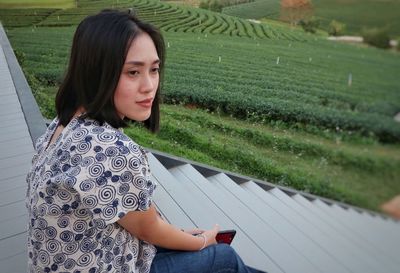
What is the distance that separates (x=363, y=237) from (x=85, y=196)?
2.78 ft

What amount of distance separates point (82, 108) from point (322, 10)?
0.80 meters

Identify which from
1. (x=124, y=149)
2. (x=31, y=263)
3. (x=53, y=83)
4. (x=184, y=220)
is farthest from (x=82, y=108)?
(x=53, y=83)

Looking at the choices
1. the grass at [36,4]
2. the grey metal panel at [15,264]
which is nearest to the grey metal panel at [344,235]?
the grey metal panel at [15,264]

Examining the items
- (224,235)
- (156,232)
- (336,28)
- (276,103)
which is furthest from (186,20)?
(156,232)

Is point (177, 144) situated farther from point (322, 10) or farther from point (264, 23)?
point (322, 10)

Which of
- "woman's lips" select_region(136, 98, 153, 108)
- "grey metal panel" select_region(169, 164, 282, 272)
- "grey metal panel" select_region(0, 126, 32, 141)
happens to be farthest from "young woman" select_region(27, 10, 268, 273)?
"grey metal panel" select_region(0, 126, 32, 141)

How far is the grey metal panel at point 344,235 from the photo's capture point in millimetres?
1233

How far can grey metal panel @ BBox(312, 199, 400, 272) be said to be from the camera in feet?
3.77

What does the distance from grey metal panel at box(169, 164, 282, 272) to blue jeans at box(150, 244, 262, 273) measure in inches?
20.3

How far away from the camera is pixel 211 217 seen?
216cm

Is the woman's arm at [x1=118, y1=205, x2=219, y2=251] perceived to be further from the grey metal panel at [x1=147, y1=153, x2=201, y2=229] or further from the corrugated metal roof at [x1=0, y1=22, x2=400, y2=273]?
the grey metal panel at [x1=147, y1=153, x2=201, y2=229]

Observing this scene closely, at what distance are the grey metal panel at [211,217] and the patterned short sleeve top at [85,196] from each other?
90 centimetres

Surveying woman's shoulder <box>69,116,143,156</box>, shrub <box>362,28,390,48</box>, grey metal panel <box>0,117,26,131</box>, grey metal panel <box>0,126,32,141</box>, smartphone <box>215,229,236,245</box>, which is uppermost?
shrub <box>362,28,390,48</box>

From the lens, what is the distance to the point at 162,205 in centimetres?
220
